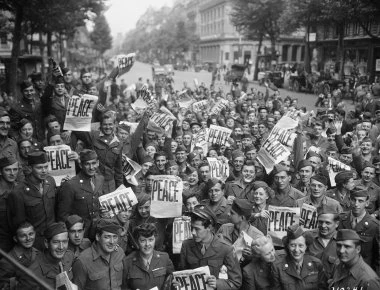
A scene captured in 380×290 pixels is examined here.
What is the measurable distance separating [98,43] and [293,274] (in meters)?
94.2

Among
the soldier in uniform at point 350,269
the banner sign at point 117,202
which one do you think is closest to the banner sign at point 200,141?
the banner sign at point 117,202

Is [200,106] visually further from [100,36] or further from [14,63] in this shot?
[100,36]

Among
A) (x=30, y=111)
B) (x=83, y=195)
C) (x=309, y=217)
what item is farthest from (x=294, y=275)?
(x=30, y=111)

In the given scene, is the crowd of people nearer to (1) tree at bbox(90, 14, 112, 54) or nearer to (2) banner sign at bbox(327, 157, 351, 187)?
(2) banner sign at bbox(327, 157, 351, 187)

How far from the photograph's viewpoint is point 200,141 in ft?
28.9

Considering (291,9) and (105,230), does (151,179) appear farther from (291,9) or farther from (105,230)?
(291,9)

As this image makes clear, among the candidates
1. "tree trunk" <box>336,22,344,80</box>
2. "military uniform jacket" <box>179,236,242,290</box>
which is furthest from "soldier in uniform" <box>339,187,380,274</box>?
"tree trunk" <box>336,22,344,80</box>

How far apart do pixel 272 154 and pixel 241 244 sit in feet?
7.73

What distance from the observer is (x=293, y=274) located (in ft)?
13.9

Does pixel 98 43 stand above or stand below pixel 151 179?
above

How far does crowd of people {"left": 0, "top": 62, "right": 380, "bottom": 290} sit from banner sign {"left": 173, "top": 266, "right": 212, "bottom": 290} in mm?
33

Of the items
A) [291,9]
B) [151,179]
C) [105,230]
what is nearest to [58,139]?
[151,179]

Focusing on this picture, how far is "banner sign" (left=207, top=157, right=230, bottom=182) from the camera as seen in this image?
703 cm

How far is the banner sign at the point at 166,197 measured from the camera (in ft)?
17.9
